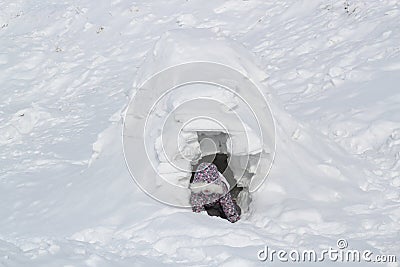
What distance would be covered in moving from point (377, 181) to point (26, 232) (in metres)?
4.54

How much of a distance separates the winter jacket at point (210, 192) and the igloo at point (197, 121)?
3.9 inches

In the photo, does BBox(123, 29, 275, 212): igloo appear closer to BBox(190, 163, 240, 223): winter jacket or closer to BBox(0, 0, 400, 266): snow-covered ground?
BBox(190, 163, 240, 223): winter jacket

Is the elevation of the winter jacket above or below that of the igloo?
below

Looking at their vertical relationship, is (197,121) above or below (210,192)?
above

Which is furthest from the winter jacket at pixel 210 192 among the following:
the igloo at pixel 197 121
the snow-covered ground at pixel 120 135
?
the snow-covered ground at pixel 120 135

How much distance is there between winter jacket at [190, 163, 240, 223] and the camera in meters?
6.40

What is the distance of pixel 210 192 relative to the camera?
642cm

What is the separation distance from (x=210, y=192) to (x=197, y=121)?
2.80ft

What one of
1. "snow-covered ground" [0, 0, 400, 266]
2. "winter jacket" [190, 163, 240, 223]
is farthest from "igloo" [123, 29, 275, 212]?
"snow-covered ground" [0, 0, 400, 266]

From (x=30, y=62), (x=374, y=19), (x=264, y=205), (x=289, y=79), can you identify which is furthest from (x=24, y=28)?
(x=264, y=205)

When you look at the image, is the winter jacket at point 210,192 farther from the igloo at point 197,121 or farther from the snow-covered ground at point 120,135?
the snow-covered ground at point 120,135

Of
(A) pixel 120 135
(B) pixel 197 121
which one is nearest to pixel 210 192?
(B) pixel 197 121

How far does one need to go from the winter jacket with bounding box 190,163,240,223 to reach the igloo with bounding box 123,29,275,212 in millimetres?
99

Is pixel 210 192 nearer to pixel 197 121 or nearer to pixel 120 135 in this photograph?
pixel 197 121
